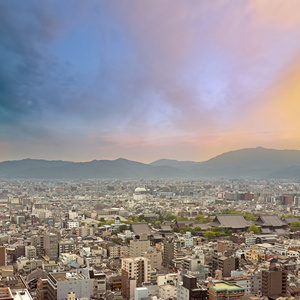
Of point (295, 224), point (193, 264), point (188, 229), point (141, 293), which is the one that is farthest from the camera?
point (295, 224)

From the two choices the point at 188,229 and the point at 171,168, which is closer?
the point at 188,229

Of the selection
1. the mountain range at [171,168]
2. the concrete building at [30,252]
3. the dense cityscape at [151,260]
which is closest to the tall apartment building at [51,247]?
the dense cityscape at [151,260]

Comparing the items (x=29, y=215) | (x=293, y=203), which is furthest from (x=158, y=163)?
(x=29, y=215)

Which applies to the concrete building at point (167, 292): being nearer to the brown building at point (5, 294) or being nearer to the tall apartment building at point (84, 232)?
the brown building at point (5, 294)

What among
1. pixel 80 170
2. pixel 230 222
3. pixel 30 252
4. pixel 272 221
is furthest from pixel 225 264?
pixel 80 170

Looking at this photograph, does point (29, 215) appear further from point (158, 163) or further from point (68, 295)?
point (158, 163)

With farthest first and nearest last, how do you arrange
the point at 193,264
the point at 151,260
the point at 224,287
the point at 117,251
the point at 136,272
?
A: the point at 117,251, the point at 151,260, the point at 193,264, the point at 136,272, the point at 224,287

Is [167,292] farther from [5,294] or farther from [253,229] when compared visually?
[253,229]

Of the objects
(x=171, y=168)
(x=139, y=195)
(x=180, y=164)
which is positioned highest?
(x=180, y=164)
